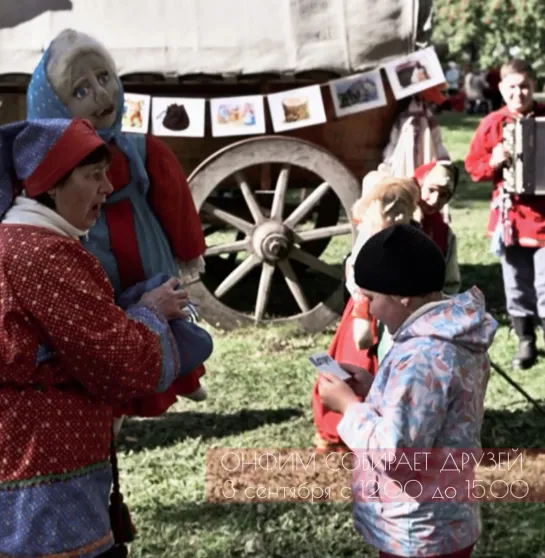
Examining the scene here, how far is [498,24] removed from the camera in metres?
43.4

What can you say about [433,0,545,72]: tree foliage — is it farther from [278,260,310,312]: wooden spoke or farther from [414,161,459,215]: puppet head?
[414,161,459,215]: puppet head

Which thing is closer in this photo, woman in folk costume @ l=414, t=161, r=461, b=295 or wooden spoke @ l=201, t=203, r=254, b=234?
woman in folk costume @ l=414, t=161, r=461, b=295

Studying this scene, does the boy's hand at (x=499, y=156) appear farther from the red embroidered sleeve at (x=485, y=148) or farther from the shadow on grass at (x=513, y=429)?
the shadow on grass at (x=513, y=429)

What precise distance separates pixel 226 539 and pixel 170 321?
143 centimetres

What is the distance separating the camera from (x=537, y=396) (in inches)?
232

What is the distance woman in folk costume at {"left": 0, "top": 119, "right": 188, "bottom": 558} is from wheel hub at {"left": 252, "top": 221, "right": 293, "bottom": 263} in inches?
176

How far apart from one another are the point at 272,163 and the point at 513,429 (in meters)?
2.58

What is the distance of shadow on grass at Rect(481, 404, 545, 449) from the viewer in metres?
5.16

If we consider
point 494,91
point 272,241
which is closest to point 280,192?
point 272,241

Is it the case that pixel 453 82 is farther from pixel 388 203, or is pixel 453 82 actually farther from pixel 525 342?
pixel 388 203

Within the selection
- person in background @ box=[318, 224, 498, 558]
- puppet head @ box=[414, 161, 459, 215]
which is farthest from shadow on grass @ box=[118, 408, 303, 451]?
person in background @ box=[318, 224, 498, 558]

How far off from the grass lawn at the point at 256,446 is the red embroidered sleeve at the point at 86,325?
1843 millimetres

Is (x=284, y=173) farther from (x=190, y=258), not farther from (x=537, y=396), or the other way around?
(x=190, y=258)

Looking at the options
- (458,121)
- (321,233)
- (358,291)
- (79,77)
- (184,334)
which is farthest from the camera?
(458,121)
